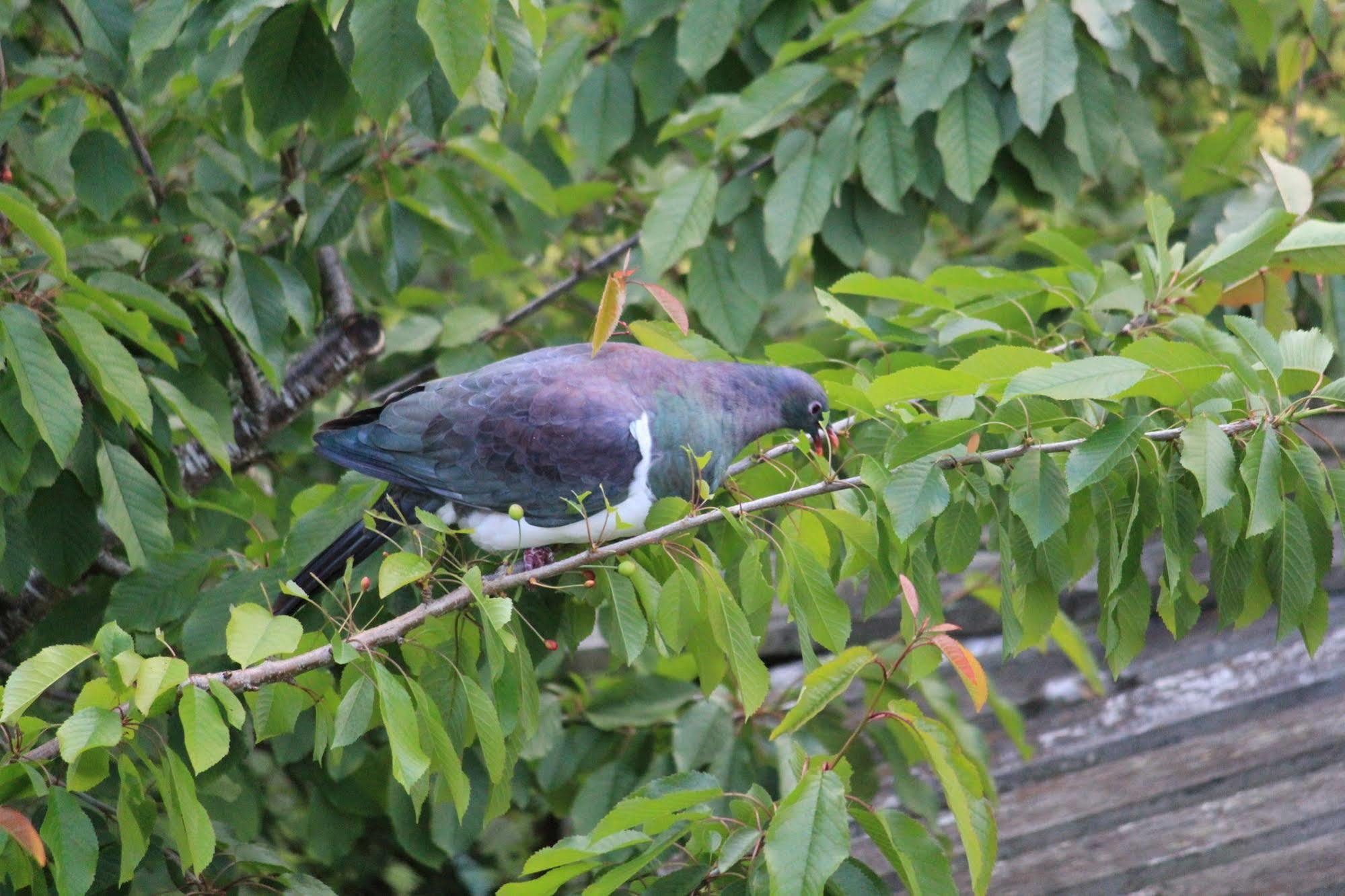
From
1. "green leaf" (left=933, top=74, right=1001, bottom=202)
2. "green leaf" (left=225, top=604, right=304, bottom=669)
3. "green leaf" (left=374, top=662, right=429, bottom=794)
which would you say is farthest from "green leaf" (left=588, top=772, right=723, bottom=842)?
"green leaf" (left=933, top=74, right=1001, bottom=202)

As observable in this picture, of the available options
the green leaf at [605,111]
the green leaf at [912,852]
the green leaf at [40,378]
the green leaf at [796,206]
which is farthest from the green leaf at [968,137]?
the green leaf at [40,378]

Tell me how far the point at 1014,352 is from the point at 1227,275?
1.99ft

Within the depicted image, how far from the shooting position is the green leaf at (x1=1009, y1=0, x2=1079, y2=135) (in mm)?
2734

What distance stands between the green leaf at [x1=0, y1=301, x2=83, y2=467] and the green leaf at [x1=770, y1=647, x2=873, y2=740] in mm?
1131

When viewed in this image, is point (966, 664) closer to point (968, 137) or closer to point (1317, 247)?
point (1317, 247)

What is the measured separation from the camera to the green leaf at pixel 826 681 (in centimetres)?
167

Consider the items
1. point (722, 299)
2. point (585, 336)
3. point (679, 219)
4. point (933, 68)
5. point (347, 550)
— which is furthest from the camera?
point (585, 336)

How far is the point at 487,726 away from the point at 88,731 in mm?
497

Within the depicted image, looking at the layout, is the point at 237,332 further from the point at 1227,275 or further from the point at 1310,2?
the point at 1310,2

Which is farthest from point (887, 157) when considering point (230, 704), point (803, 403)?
point (230, 704)

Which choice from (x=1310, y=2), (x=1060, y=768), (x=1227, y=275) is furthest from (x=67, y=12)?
(x=1060, y=768)

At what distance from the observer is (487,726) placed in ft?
6.07

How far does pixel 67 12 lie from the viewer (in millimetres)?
2799

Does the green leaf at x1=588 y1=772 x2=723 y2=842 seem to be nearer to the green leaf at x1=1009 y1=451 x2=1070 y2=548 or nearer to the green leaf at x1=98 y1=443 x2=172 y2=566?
the green leaf at x1=1009 y1=451 x2=1070 y2=548
